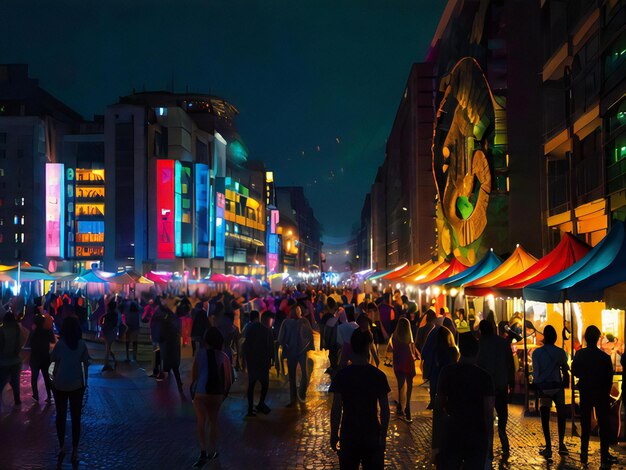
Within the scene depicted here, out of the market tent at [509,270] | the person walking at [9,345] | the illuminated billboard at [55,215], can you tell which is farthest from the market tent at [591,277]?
the illuminated billboard at [55,215]

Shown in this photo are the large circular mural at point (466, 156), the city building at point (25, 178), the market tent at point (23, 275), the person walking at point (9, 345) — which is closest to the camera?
the person walking at point (9, 345)

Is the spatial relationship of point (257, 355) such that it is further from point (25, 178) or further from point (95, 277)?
point (25, 178)

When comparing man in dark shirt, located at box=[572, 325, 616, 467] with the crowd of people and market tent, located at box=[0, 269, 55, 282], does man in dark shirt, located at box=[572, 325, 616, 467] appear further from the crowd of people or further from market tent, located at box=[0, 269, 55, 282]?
market tent, located at box=[0, 269, 55, 282]

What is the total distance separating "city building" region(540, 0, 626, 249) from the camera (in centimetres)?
1827

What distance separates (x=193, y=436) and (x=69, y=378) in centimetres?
221

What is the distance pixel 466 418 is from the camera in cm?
601

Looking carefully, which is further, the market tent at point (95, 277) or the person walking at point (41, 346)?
the market tent at point (95, 277)

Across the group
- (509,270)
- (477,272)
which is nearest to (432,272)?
(477,272)

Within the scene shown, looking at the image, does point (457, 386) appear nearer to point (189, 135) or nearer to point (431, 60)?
point (431, 60)

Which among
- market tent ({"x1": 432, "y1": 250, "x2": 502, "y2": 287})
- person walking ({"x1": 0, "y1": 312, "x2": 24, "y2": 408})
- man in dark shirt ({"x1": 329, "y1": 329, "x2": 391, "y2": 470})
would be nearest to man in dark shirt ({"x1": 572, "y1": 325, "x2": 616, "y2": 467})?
man in dark shirt ({"x1": 329, "y1": 329, "x2": 391, "y2": 470})

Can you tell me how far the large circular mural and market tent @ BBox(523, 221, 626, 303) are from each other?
15.4 metres

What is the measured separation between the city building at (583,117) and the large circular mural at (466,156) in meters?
2.37

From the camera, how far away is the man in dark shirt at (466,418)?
19.7ft

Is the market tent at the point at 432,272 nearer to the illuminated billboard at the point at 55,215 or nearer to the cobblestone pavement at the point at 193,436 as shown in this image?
the cobblestone pavement at the point at 193,436
